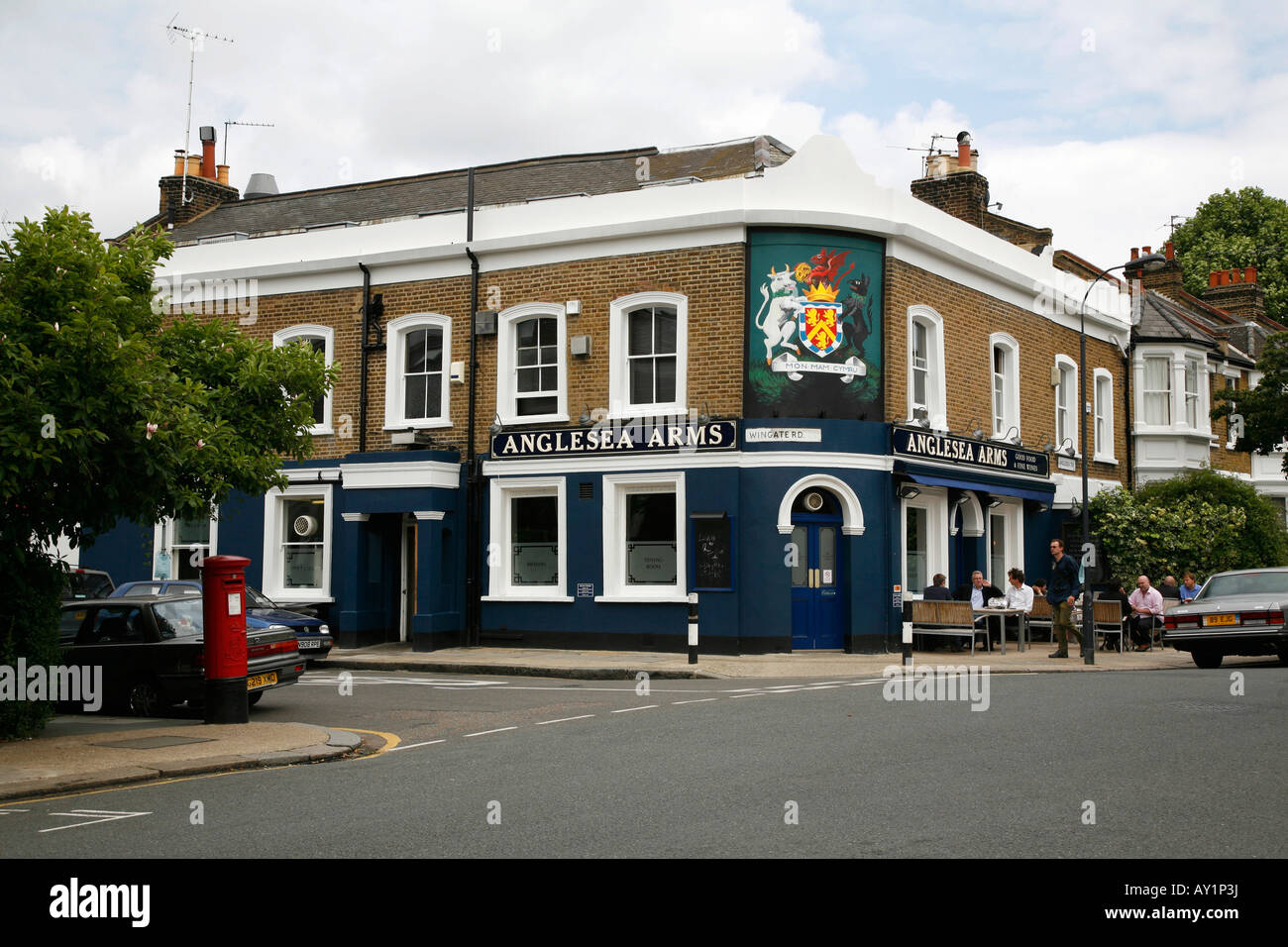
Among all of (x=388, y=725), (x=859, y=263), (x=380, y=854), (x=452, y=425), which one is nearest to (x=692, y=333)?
(x=859, y=263)

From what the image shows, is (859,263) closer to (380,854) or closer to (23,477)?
(23,477)

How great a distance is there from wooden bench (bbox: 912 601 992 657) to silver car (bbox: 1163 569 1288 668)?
329 cm

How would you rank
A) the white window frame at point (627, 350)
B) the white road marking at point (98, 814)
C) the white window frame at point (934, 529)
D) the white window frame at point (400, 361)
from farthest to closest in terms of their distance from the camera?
the white window frame at point (400, 361) < the white window frame at point (934, 529) < the white window frame at point (627, 350) < the white road marking at point (98, 814)

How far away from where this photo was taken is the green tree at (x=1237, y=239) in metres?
54.1

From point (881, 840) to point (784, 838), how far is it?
542 mm

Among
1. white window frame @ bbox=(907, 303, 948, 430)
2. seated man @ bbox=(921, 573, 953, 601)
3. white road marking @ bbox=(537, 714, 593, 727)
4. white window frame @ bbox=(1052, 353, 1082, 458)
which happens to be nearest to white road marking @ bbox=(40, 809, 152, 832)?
white road marking @ bbox=(537, 714, 593, 727)

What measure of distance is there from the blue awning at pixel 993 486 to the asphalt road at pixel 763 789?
29.7ft

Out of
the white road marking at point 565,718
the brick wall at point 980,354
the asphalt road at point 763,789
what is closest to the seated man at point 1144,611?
the brick wall at point 980,354

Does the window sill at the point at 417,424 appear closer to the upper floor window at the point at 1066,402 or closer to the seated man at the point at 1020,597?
the seated man at the point at 1020,597

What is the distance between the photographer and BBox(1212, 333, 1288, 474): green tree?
30406 millimetres

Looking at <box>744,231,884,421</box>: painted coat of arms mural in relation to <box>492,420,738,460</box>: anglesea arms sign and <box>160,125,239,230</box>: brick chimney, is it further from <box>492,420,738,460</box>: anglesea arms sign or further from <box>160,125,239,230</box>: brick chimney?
<box>160,125,239,230</box>: brick chimney

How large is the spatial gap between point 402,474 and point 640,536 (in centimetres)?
461

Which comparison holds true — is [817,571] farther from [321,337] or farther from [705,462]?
[321,337]
